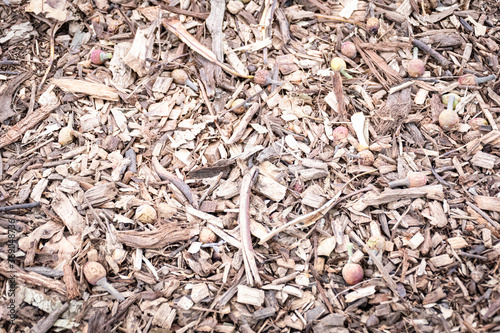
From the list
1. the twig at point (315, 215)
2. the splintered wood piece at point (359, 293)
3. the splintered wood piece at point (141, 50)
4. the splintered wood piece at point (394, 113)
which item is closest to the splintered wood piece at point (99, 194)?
the splintered wood piece at point (141, 50)

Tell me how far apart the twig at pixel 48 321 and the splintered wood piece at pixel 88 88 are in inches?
63.5

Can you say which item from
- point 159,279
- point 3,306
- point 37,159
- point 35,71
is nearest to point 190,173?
point 159,279

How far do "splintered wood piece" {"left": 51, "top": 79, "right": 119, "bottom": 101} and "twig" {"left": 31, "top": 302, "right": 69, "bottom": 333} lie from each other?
5.30 feet

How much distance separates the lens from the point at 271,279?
2.41 meters

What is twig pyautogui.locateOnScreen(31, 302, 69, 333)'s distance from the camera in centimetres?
229

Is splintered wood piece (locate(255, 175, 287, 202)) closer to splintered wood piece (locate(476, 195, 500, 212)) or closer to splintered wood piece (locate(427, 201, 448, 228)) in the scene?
splintered wood piece (locate(427, 201, 448, 228))

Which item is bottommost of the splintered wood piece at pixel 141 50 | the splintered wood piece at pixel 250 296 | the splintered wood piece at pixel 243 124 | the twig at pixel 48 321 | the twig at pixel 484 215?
the twig at pixel 48 321

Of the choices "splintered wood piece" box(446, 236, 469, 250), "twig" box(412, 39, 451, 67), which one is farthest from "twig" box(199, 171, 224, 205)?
"twig" box(412, 39, 451, 67)

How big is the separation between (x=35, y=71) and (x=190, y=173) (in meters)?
1.75

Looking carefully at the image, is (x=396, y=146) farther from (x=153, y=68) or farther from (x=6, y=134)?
(x=6, y=134)

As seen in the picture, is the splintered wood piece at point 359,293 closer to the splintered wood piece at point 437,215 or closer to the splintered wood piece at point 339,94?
the splintered wood piece at point 437,215

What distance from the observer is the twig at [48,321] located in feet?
7.50

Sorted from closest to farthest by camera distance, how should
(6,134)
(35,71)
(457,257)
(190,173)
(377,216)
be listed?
(457,257)
(377,216)
(190,173)
(6,134)
(35,71)

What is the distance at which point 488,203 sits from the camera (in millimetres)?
2461
